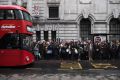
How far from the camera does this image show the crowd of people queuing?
36.7 m

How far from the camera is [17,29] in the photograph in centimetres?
2838

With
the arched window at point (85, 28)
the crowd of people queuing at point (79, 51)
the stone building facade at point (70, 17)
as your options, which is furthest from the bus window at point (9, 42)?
the arched window at point (85, 28)

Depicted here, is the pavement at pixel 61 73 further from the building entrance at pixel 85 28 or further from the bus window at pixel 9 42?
the building entrance at pixel 85 28

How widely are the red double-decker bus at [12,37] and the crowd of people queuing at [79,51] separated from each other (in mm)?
7911

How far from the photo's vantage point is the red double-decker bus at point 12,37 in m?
28.3

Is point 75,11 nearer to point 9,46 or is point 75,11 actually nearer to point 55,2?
point 55,2

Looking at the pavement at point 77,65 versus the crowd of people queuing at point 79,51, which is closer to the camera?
the pavement at point 77,65

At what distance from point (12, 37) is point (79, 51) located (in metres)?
9.55

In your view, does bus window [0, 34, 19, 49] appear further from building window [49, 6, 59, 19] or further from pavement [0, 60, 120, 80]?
building window [49, 6, 59, 19]

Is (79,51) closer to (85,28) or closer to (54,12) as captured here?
(85,28)

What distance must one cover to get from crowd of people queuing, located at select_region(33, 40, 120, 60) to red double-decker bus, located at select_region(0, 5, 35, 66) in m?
7.91

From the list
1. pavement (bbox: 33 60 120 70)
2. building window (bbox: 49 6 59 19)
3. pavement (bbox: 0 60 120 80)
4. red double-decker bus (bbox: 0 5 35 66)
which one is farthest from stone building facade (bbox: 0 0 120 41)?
pavement (bbox: 0 60 120 80)

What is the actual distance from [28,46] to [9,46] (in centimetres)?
172

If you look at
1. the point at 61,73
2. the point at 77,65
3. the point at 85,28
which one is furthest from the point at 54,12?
the point at 61,73
